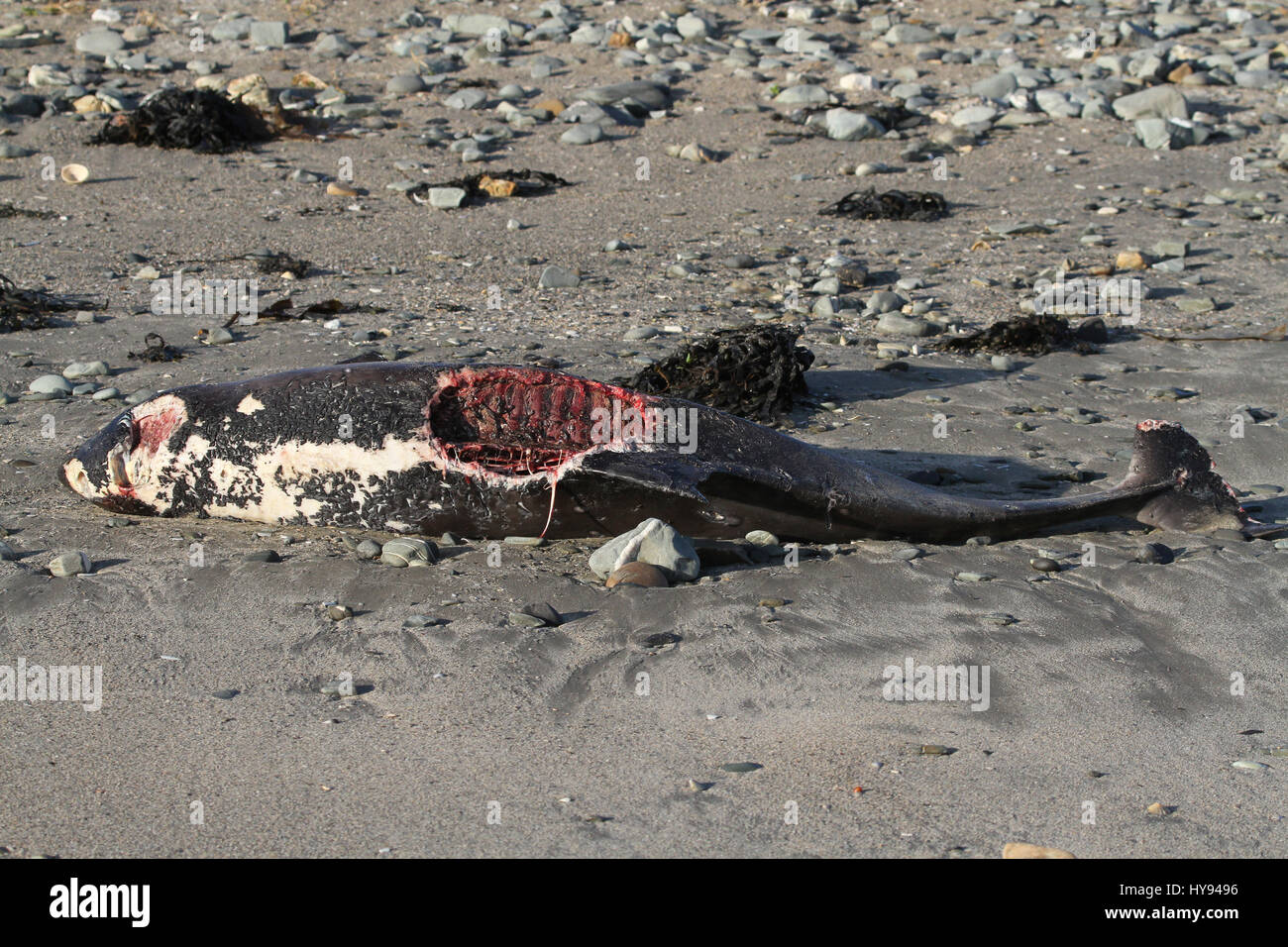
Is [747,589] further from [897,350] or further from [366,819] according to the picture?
[897,350]

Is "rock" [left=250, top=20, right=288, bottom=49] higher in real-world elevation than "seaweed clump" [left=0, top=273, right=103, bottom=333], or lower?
higher

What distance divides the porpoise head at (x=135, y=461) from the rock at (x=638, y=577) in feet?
5.82

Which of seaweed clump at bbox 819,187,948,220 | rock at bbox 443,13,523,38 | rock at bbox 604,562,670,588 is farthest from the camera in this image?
rock at bbox 443,13,523,38

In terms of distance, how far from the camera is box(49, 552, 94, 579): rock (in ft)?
15.0

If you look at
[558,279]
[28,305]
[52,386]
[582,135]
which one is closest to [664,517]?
[52,386]

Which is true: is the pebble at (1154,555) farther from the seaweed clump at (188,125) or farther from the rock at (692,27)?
the rock at (692,27)

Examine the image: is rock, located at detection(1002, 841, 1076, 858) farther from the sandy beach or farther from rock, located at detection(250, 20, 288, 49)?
rock, located at detection(250, 20, 288, 49)

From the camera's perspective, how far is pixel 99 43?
13055 millimetres

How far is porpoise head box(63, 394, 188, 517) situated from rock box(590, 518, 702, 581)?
5.61 feet

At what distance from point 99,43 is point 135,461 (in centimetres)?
979

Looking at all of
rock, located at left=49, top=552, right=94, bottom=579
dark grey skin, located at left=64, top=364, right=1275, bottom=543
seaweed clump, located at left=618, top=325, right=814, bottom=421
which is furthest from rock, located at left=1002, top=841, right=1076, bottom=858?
seaweed clump, located at left=618, top=325, right=814, bottom=421

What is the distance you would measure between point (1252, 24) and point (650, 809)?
13.7m

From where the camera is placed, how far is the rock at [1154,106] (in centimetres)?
1213

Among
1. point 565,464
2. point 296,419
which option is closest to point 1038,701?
point 565,464
